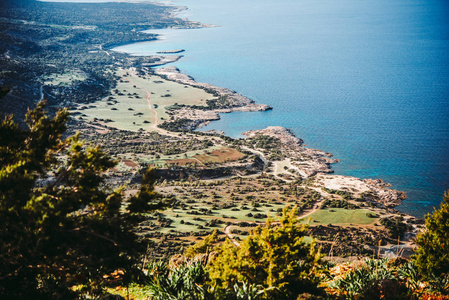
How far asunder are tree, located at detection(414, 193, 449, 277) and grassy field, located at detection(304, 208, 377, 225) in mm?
20854

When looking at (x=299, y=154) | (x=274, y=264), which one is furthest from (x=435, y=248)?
(x=299, y=154)

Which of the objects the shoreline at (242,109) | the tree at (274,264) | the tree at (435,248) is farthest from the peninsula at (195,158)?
the tree at (435,248)

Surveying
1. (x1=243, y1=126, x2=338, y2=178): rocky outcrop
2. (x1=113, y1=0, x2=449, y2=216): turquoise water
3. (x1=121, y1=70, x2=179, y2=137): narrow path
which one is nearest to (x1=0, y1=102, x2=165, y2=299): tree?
(x1=113, y1=0, x2=449, y2=216): turquoise water

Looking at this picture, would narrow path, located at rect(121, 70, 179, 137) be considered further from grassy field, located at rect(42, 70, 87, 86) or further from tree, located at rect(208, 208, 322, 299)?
tree, located at rect(208, 208, 322, 299)

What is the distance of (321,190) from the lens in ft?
147

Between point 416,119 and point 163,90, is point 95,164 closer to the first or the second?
point 416,119

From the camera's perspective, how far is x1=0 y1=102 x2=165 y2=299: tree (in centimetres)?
896

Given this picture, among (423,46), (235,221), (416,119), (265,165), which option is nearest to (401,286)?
(235,221)

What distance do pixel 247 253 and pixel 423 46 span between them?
162 meters

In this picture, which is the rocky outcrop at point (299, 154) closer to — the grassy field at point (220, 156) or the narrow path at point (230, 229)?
the grassy field at point (220, 156)

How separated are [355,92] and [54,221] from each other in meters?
91.9

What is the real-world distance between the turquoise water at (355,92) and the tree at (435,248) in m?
27.8

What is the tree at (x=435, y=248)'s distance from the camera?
13492 mm

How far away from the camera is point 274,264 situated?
10.4 meters
